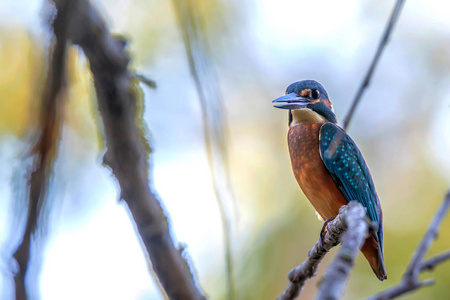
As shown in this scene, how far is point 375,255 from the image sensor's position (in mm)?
4012

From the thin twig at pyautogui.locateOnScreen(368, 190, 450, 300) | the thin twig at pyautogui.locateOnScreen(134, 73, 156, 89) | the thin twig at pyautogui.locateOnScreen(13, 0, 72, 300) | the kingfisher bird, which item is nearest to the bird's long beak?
the kingfisher bird

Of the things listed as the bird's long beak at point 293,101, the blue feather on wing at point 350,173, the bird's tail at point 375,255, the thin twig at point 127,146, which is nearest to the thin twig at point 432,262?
the thin twig at point 127,146

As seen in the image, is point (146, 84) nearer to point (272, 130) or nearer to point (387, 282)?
point (387, 282)

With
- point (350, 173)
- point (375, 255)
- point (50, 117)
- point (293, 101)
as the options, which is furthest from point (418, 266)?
point (293, 101)

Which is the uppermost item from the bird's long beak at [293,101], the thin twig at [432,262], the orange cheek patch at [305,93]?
the orange cheek patch at [305,93]

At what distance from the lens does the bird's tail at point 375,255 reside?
391 cm

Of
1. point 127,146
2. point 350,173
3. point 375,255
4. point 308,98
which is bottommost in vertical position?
point 375,255

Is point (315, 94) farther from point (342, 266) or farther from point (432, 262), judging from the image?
point (342, 266)

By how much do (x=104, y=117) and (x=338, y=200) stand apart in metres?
2.74

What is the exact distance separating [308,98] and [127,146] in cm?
320

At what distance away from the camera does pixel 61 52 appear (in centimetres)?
136

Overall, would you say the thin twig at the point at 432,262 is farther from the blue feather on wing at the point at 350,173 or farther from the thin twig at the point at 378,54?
the blue feather on wing at the point at 350,173

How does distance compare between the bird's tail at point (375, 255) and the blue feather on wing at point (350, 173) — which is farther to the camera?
the blue feather on wing at point (350, 173)

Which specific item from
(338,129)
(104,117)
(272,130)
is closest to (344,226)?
(104,117)
